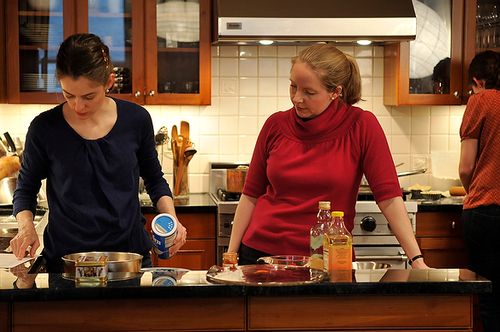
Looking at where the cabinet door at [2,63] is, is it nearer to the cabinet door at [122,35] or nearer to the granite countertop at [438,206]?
the cabinet door at [122,35]

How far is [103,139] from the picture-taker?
2.78 m

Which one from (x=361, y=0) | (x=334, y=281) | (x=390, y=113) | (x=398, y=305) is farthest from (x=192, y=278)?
(x=390, y=113)

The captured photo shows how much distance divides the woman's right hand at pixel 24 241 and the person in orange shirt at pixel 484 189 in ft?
7.82

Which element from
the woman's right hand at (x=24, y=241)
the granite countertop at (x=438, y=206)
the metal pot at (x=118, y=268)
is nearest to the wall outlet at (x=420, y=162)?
the granite countertop at (x=438, y=206)

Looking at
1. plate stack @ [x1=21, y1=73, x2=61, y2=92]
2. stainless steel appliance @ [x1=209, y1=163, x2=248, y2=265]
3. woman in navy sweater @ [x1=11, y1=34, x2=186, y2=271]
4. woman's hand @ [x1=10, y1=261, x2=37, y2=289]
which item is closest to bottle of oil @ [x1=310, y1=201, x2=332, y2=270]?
woman in navy sweater @ [x1=11, y1=34, x2=186, y2=271]

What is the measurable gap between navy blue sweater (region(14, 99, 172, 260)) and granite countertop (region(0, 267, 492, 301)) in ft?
1.22

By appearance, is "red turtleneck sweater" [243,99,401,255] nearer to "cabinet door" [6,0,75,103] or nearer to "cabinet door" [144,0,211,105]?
"cabinet door" [144,0,211,105]

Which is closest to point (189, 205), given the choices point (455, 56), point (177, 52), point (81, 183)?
point (177, 52)

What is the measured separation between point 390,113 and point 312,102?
2.36 m

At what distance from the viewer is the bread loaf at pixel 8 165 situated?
14.3ft

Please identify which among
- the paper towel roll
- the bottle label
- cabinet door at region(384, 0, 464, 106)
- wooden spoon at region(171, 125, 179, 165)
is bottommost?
the bottle label

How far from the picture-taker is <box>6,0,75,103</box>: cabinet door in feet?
15.6

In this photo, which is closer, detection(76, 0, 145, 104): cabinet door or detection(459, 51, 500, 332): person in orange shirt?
detection(459, 51, 500, 332): person in orange shirt

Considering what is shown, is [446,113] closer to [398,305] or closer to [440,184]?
[440,184]
